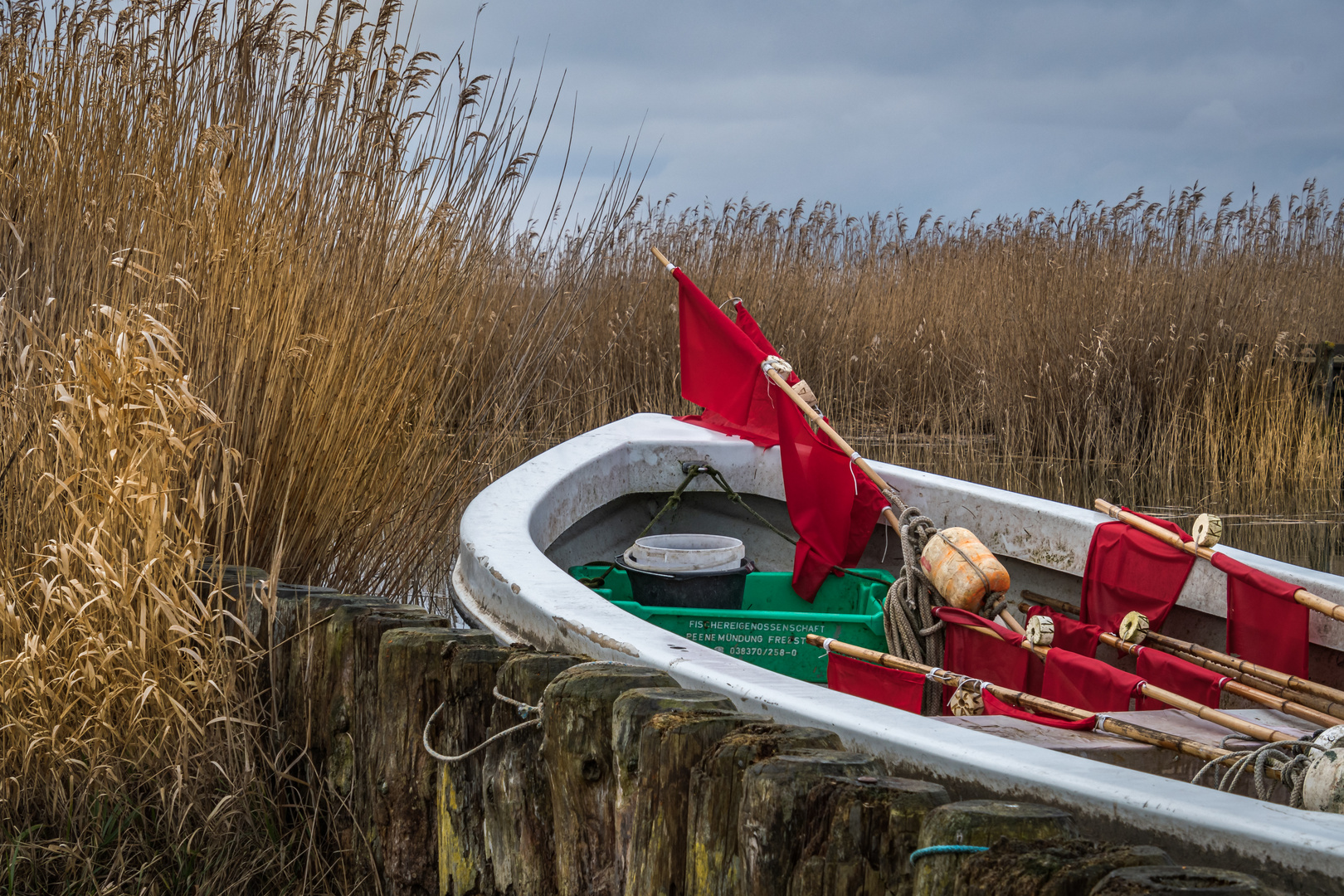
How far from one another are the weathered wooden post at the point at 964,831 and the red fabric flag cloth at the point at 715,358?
2.65 m

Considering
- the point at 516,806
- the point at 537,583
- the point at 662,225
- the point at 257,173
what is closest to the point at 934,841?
the point at 516,806

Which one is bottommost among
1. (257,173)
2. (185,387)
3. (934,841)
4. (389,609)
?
(389,609)

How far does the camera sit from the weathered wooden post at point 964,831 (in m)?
1.17

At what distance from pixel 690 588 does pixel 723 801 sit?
1572mm

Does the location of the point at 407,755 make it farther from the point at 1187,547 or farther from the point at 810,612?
the point at 1187,547

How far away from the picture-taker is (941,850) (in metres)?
1.18

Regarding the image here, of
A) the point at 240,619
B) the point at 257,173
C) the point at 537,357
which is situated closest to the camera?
the point at 240,619

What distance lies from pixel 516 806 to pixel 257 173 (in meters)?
2.32

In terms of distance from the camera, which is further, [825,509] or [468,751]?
[825,509]

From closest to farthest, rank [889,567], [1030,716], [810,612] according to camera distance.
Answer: [1030,716] → [810,612] → [889,567]

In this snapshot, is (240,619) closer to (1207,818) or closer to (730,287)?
(1207,818)

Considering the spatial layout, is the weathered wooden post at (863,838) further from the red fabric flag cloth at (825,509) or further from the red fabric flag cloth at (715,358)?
the red fabric flag cloth at (715,358)

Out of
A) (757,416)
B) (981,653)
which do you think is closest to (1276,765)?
(981,653)

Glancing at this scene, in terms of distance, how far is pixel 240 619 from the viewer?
2.25m
